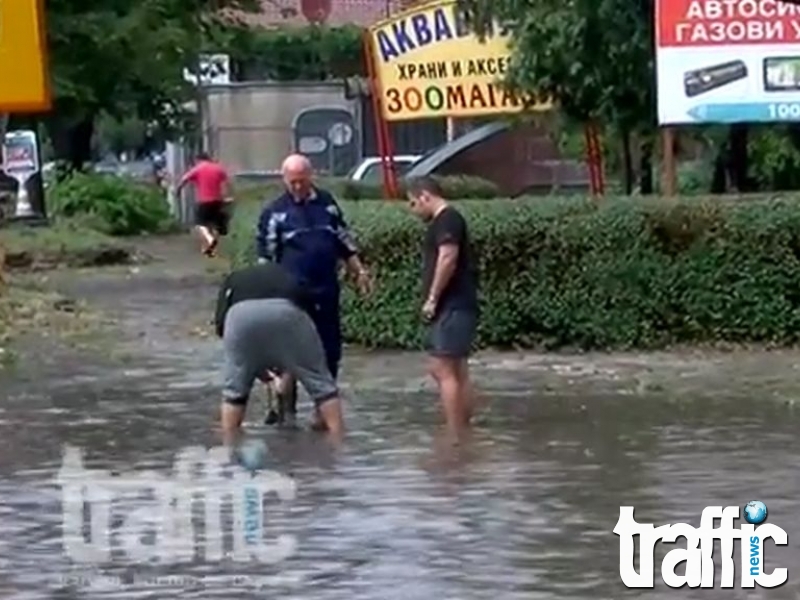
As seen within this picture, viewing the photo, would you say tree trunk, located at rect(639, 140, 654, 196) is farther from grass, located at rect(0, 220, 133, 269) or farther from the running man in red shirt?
grass, located at rect(0, 220, 133, 269)

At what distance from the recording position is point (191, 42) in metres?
37.6

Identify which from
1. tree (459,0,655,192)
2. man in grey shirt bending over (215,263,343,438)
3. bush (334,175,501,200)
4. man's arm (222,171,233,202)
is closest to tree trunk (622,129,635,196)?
bush (334,175,501,200)

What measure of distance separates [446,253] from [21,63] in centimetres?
346

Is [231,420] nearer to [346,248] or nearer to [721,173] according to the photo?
[346,248]

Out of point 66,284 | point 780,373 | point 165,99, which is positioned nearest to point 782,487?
point 780,373

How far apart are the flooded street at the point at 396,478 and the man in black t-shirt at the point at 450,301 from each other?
0.98 ft

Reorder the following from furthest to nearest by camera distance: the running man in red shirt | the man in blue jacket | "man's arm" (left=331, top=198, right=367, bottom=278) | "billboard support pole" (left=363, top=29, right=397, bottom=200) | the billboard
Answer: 1. the running man in red shirt
2. "billboard support pole" (left=363, top=29, right=397, bottom=200)
3. the billboard
4. "man's arm" (left=331, top=198, right=367, bottom=278)
5. the man in blue jacket

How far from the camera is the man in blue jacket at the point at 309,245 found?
53.0ft

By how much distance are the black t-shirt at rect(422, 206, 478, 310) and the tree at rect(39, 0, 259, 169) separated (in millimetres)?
18493

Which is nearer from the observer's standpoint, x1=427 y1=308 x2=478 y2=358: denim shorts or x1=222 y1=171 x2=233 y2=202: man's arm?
x1=427 y1=308 x2=478 y2=358: denim shorts

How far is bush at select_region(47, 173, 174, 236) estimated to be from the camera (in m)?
41.7

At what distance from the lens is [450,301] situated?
15820 mm

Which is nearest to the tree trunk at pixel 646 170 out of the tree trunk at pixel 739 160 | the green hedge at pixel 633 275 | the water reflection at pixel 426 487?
the tree trunk at pixel 739 160

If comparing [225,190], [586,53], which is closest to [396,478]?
[586,53]
